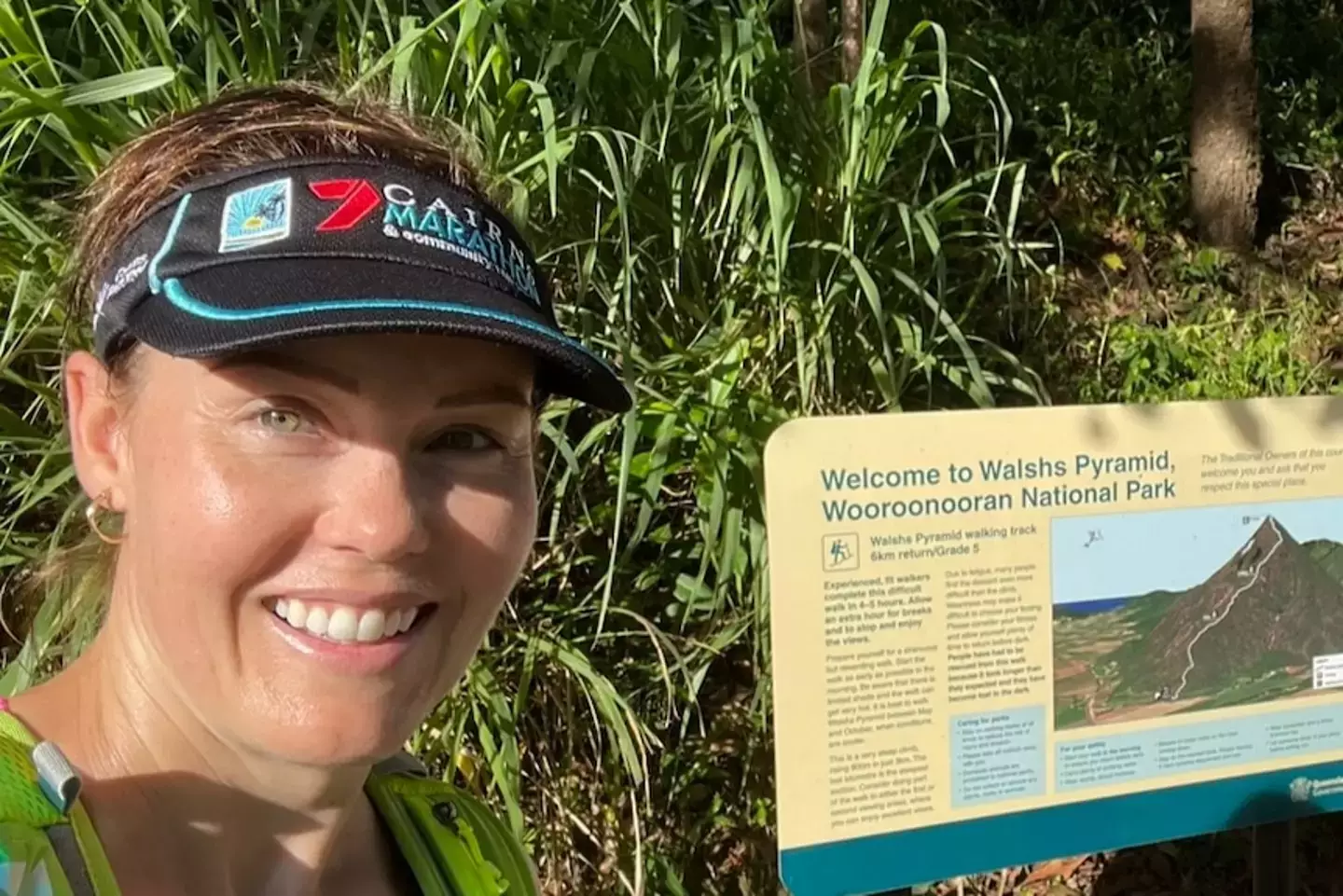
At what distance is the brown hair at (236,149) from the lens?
1119 millimetres

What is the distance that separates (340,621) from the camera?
1051 millimetres

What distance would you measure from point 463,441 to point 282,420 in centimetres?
17

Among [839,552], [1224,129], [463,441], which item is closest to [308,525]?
[463,441]

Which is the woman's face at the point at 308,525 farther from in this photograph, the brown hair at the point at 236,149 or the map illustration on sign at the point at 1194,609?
the map illustration on sign at the point at 1194,609

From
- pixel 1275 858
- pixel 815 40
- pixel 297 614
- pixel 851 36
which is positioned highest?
pixel 815 40

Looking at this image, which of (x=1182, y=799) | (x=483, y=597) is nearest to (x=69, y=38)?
(x=483, y=597)

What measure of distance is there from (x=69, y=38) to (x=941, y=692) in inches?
79.6

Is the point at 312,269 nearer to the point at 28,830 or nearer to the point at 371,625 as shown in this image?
the point at 371,625

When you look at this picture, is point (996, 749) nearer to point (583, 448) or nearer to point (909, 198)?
point (583, 448)

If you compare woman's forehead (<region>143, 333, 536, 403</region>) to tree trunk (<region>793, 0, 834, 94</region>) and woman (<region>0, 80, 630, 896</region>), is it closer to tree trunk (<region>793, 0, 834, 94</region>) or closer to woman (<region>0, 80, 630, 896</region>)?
woman (<region>0, 80, 630, 896</region>)

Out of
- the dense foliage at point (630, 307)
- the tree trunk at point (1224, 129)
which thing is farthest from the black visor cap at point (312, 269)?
the tree trunk at point (1224, 129)

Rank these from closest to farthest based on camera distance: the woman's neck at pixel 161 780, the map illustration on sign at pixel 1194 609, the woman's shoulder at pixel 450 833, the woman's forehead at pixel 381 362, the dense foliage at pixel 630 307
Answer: the woman's forehead at pixel 381 362 < the woman's neck at pixel 161 780 < the woman's shoulder at pixel 450 833 < the map illustration on sign at pixel 1194 609 < the dense foliage at pixel 630 307

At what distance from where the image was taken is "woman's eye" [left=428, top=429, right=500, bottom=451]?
1.11 metres

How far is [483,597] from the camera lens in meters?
1.16
